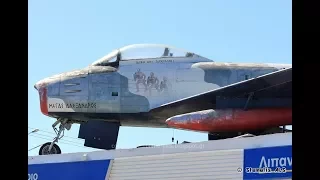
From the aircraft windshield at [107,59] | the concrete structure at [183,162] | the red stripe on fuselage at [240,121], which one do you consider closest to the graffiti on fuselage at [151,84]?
the aircraft windshield at [107,59]

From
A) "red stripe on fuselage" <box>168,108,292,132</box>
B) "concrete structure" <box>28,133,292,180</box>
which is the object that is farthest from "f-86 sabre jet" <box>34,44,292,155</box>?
"concrete structure" <box>28,133,292,180</box>

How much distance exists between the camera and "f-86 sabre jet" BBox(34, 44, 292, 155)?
34.7 feet

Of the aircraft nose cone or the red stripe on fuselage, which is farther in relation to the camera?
the aircraft nose cone

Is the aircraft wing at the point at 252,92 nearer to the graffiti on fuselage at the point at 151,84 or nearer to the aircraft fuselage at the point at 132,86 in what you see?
the aircraft fuselage at the point at 132,86

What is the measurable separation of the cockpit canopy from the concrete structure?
633 centimetres

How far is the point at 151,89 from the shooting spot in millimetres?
11211

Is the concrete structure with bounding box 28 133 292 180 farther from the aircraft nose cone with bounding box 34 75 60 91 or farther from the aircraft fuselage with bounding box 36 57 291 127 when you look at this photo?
the aircraft nose cone with bounding box 34 75 60 91

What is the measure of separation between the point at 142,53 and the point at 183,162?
23.3 ft

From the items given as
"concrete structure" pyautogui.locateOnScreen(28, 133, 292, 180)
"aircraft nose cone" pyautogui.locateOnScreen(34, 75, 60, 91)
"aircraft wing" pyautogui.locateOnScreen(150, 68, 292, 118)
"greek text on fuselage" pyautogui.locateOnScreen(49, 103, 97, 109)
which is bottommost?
"concrete structure" pyautogui.locateOnScreen(28, 133, 292, 180)

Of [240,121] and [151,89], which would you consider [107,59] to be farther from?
[240,121]

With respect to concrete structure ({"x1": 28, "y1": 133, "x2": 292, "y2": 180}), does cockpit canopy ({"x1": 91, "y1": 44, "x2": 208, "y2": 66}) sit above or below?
above

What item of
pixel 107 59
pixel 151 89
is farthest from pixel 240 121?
pixel 107 59

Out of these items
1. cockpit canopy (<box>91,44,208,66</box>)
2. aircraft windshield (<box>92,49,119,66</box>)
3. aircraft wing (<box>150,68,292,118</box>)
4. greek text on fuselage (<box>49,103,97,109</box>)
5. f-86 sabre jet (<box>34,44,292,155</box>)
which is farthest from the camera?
aircraft windshield (<box>92,49,119,66</box>)
